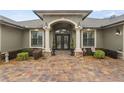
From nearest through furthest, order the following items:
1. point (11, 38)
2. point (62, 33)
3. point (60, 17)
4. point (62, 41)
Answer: point (11, 38) < point (60, 17) < point (62, 33) < point (62, 41)

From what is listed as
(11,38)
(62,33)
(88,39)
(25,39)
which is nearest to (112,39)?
(88,39)

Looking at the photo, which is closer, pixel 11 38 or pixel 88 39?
pixel 11 38

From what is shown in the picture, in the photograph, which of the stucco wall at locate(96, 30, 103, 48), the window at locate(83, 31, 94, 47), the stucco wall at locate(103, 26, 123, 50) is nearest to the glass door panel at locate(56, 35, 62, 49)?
the window at locate(83, 31, 94, 47)

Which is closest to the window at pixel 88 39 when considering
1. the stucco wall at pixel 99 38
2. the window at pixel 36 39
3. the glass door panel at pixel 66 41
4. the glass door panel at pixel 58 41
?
the stucco wall at pixel 99 38

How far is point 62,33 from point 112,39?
6.70m

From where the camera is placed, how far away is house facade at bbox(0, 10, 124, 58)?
1474 cm

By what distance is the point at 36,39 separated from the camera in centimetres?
1831

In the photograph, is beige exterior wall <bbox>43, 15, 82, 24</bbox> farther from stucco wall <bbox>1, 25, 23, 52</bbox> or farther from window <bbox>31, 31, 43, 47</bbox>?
stucco wall <bbox>1, 25, 23, 52</bbox>

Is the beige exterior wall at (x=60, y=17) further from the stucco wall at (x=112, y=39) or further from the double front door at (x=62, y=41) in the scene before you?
the double front door at (x=62, y=41)

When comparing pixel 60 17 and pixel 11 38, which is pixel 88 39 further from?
pixel 11 38

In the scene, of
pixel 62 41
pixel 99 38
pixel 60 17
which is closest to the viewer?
pixel 60 17

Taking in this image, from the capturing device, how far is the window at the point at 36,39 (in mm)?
18281
